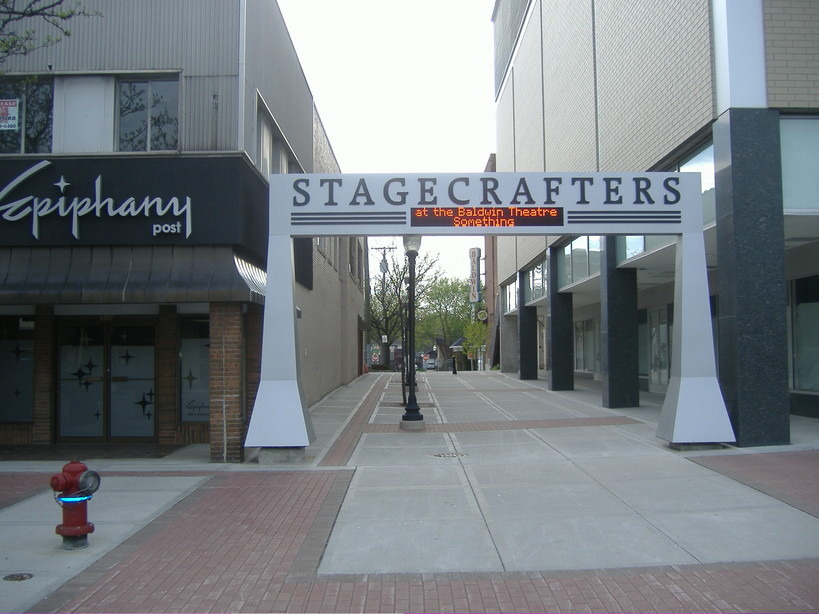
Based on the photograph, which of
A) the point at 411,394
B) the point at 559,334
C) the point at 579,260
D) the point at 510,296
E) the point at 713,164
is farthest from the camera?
the point at 510,296

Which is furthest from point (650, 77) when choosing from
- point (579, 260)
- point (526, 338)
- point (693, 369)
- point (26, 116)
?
point (526, 338)

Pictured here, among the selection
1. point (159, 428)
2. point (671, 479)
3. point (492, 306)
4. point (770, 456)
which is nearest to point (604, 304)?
point (770, 456)

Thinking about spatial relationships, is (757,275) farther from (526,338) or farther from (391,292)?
(391,292)

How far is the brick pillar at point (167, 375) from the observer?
12.5m

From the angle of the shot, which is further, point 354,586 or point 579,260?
point 579,260

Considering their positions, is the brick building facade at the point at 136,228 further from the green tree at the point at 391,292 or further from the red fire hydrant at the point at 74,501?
the green tree at the point at 391,292

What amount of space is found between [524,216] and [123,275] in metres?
6.24

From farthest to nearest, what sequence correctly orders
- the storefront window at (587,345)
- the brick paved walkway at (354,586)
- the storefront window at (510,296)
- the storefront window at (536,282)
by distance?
the storefront window at (510,296)
the storefront window at (587,345)
the storefront window at (536,282)
the brick paved walkway at (354,586)

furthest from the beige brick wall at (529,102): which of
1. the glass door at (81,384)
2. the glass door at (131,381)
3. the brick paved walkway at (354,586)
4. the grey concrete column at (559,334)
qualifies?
the brick paved walkway at (354,586)

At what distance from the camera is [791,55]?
1138cm

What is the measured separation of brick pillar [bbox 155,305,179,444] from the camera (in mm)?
12523

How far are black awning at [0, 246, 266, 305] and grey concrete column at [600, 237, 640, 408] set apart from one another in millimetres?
9564

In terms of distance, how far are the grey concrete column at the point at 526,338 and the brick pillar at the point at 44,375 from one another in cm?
2210

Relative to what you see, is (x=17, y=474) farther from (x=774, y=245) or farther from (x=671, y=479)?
(x=774, y=245)
